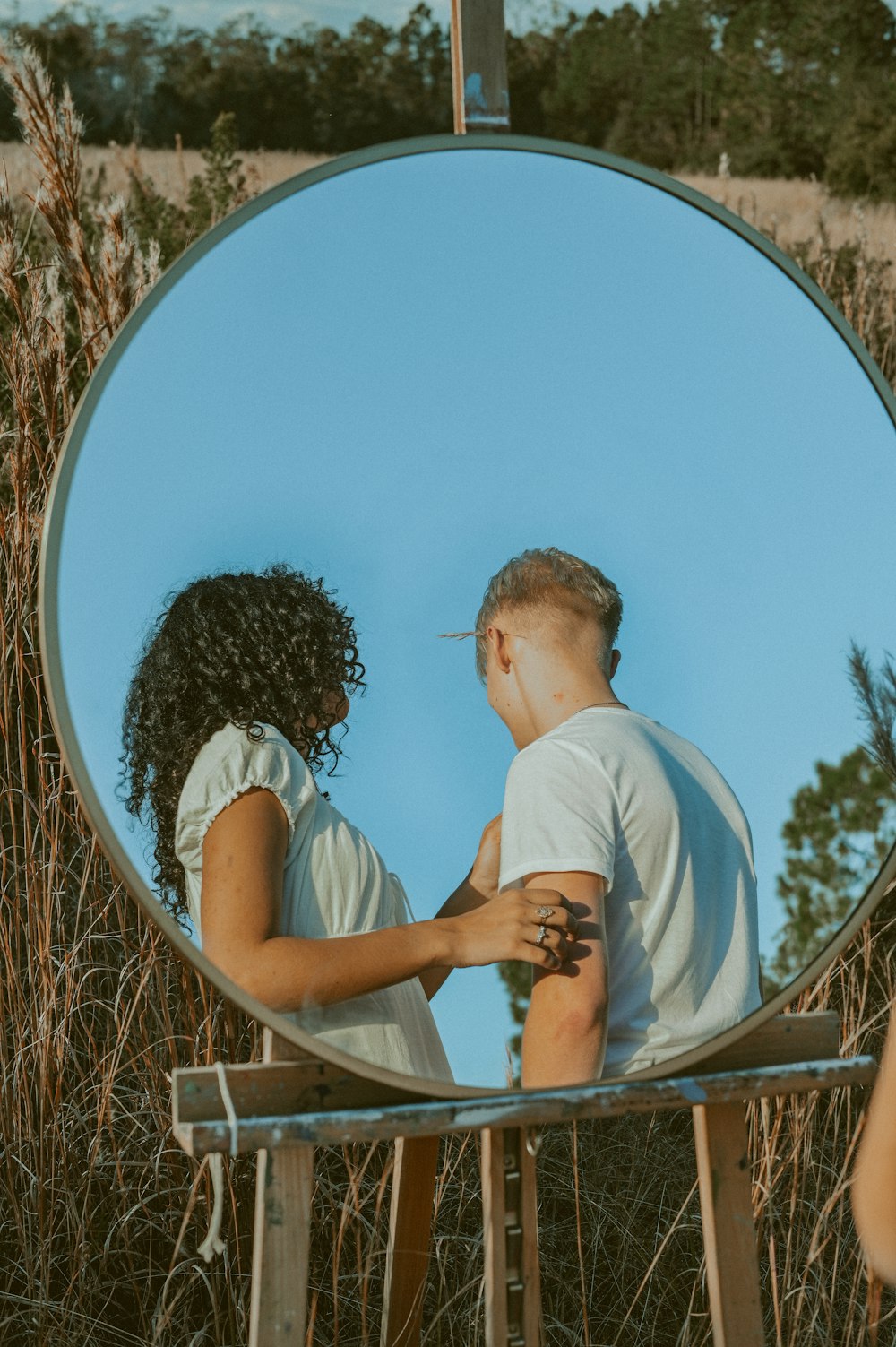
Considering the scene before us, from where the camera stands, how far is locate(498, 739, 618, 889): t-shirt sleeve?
960mm

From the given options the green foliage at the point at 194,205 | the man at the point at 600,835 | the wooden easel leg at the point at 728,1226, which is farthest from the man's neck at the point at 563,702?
the green foliage at the point at 194,205

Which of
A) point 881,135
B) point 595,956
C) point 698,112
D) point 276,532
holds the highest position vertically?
point 698,112

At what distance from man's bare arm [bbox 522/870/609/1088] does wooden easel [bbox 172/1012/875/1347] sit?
21 mm

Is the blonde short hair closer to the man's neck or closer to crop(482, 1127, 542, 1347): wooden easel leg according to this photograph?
the man's neck

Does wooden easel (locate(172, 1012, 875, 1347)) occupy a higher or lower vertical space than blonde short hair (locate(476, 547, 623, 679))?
lower

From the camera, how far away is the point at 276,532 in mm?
926

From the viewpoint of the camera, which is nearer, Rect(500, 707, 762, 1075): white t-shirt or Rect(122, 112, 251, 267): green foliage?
Rect(500, 707, 762, 1075): white t-shirt

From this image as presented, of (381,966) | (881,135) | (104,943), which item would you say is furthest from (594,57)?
(381,966)

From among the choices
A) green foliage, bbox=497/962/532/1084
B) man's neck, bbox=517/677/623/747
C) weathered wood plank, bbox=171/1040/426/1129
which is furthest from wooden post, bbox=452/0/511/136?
weathered wood plank, bbox=171/1040/426/1129

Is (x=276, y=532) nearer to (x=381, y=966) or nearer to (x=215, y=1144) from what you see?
(x=381, y=966)

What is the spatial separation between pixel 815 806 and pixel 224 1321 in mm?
1112

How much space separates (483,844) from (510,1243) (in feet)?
1.19

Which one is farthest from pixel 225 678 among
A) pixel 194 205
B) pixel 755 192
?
pixel 755 192

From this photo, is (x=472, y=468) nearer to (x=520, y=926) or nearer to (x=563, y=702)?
(x=563, y=702)
